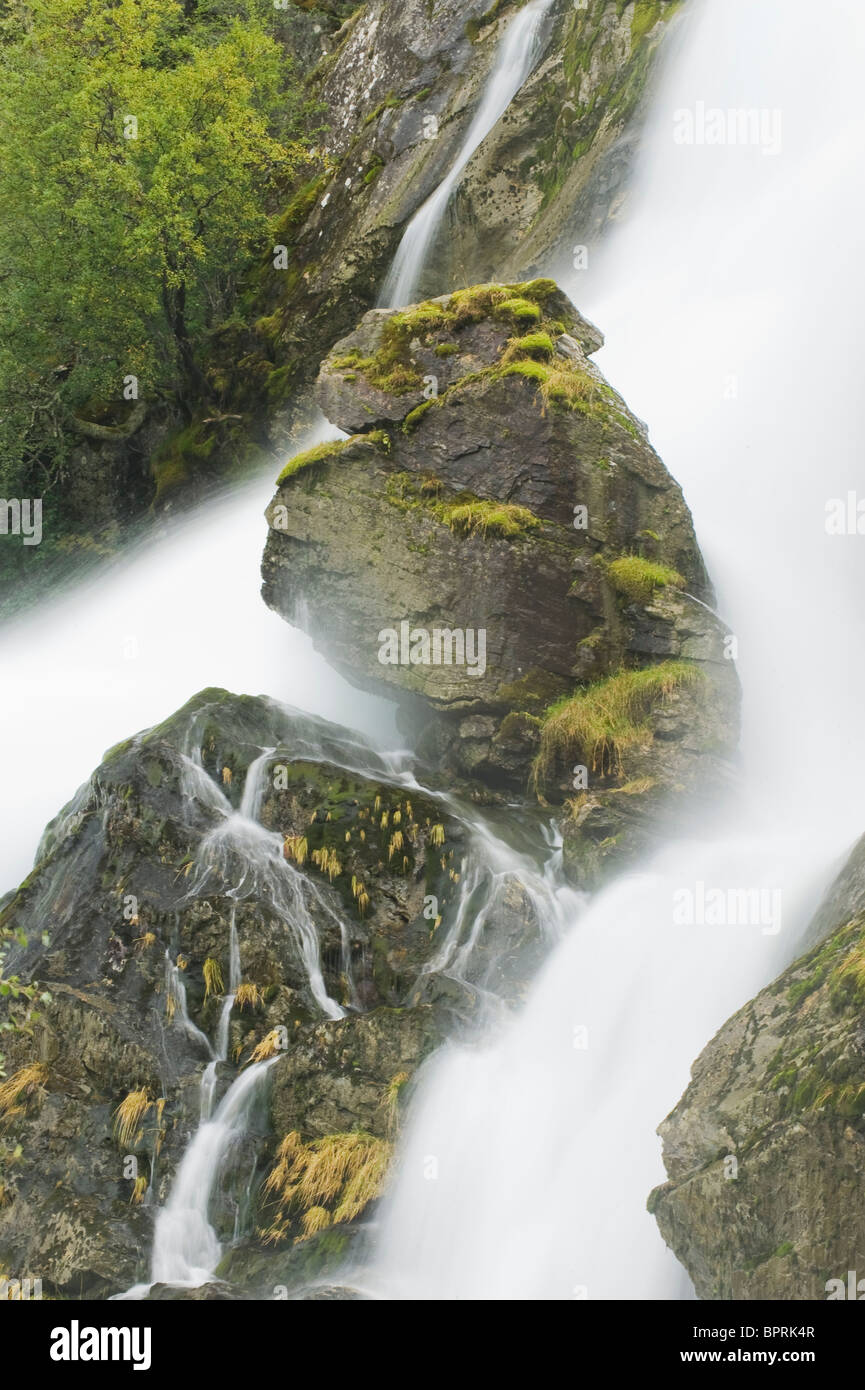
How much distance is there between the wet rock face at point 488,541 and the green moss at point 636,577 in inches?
1.0

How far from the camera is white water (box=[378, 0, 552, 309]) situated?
2033 centimetres

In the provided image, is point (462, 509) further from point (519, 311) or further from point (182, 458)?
point (182, 458)

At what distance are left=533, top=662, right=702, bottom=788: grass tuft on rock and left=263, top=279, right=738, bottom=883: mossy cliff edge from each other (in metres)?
0.02

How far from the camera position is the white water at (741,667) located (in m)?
8.02

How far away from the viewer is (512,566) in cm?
1234

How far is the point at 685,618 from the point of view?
12.3 m

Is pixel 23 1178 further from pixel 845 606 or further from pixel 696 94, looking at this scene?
pixel 696 94

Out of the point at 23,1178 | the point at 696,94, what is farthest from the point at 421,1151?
the point at 696,94

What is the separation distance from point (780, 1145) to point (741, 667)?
297 inches
